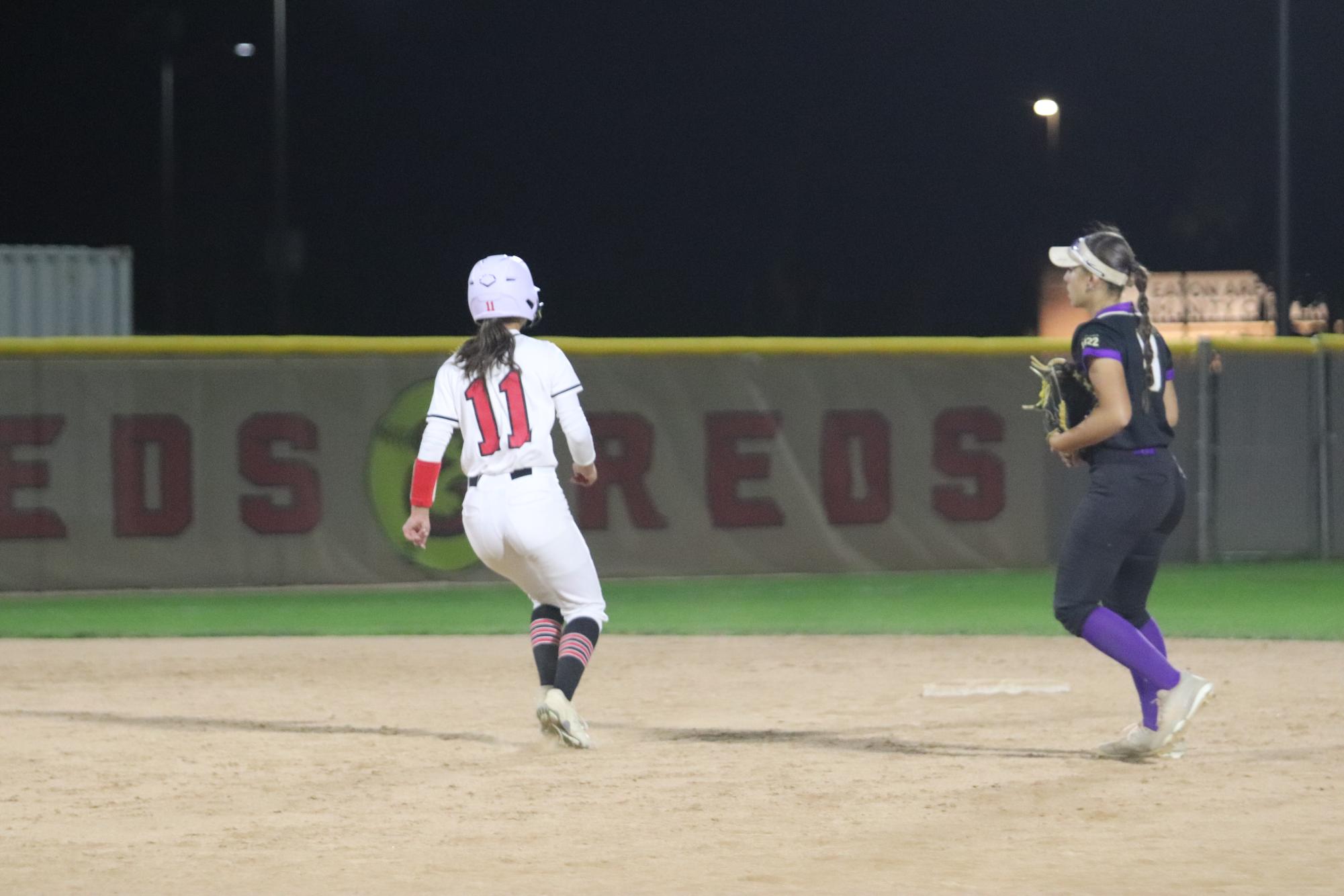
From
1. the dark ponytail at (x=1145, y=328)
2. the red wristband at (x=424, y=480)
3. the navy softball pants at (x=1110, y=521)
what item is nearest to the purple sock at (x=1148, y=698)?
the navy softball pants at (x=1110, y=521)

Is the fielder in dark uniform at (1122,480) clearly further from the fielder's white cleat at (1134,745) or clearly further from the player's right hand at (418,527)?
the player's right hand at (418,527)

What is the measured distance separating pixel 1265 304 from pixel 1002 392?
26.3m

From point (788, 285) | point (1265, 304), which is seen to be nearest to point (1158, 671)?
point (1265, 304)

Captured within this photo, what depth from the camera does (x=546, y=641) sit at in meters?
7.48

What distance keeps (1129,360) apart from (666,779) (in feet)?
6.97

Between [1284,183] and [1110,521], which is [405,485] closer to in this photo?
[1110,521]

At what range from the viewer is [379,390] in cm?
1455

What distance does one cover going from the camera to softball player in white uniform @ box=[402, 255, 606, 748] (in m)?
7.18

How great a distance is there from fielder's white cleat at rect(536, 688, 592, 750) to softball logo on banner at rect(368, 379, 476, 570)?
707cm

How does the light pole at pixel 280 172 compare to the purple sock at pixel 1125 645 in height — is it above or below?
above

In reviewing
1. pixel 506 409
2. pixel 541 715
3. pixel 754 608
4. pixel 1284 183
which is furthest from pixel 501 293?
pixel 1284 183

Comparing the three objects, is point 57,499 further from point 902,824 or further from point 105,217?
point 105,217

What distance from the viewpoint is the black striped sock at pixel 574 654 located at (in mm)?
7273

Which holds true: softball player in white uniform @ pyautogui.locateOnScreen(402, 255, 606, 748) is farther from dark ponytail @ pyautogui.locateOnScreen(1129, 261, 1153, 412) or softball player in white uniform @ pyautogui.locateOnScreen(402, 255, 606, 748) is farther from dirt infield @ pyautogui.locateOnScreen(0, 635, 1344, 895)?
dark ponytail @ pyautogui.locateOnScreen(1129, 261, 1153, 412)
